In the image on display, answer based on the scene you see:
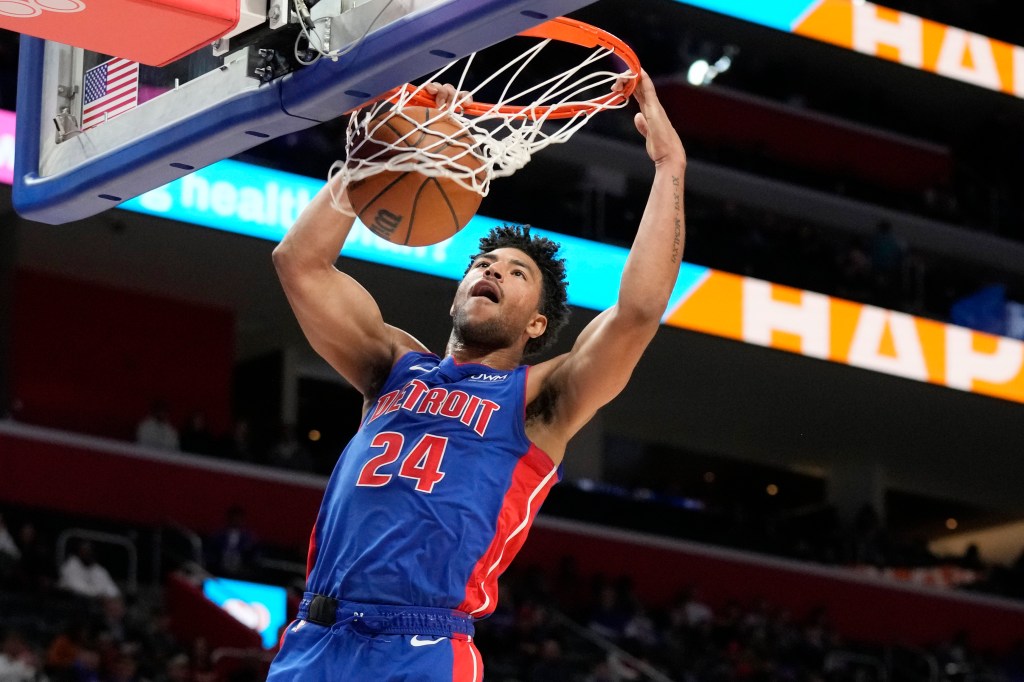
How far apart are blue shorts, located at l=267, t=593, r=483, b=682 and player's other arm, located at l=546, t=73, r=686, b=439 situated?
2.25 feet

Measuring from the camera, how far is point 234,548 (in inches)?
554

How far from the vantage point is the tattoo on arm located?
448 cm

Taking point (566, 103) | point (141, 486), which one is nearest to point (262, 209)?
point (141, 486)

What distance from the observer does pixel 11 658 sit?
1013 centimetres

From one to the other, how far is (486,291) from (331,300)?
17.3 inches

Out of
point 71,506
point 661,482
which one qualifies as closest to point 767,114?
point 661,482

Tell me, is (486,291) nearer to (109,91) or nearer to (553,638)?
(109,91)

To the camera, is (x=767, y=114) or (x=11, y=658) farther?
(x=767, y=114)

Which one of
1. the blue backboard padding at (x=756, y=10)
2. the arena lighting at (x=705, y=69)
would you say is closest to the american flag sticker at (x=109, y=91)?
the blue backboard padding at (x=756, y=10)

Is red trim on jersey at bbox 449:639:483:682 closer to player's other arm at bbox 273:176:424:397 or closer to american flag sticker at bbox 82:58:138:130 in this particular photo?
player's other arm at bbox 273:176:424:397

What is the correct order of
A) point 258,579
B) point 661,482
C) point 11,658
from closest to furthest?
point 11,658
point 258,579
point 661,482

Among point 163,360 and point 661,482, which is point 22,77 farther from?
point 661,482

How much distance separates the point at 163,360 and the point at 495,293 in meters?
13.4

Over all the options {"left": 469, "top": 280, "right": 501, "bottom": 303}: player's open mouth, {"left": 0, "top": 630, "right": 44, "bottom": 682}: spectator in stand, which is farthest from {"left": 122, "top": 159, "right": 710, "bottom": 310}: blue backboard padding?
{"left": 469, "top": 280, "right": 501, "bottom": 303}: player's open mouth
